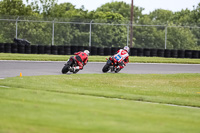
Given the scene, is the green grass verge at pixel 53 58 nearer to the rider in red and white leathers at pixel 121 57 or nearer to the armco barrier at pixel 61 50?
the armco barrier at pixel 61 50

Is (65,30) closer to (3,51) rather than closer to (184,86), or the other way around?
(3,51)

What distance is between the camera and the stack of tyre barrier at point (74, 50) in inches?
1152

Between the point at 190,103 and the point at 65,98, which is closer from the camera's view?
the point at 65,98

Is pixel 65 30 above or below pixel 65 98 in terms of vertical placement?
above

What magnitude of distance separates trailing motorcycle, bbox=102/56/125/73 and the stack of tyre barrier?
10.3 m

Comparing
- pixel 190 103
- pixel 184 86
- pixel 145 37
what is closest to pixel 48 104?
pixel 190 103

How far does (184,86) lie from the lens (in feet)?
50.0

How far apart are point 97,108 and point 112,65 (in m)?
10.6

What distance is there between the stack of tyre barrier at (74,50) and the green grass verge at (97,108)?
14508 mm

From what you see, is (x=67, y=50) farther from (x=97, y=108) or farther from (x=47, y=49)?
(x=97, y=108)

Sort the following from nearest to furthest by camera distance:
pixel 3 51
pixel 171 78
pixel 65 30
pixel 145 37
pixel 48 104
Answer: pixel 48 104, pixel 171 78, pixel 3 51, pixel 65 30, pixel 145 37

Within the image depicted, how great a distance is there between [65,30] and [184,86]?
907 inches

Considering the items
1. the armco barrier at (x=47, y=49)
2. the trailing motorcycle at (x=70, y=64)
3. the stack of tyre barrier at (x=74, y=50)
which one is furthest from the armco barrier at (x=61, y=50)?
the trailing motorcycle at (x=70, y=64)

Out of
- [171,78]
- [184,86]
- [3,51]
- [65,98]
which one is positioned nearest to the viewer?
[65,98]
